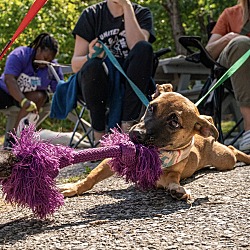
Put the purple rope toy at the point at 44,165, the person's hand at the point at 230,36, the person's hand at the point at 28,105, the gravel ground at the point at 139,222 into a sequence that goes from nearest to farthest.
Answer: the gravel ground at the point at 139,222
the purple rope toy at the point at 44,165
the person's hand at the point at 230,36
the person's hand at the point at 28,105

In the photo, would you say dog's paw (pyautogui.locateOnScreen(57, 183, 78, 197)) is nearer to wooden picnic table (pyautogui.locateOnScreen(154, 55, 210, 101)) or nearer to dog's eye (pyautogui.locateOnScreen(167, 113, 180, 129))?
dog's eye (pyautogui.locateOnScreen(167, 113, 180, 129))

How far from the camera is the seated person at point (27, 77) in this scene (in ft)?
23.6

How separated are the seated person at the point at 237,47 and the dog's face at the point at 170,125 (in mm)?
1629

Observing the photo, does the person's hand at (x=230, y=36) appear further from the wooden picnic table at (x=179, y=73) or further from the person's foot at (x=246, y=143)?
the wooden picnic table at (x=179, y=73)

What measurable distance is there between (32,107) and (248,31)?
8.69 feet

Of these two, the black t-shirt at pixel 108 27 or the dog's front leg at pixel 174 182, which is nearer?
the dog's front leg at pixel 174 182

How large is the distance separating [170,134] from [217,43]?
2.41 metres

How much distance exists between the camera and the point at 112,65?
5367mm

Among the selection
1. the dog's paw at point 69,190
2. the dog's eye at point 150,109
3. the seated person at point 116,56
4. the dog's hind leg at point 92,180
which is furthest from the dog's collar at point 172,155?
the seated person at point 116,56

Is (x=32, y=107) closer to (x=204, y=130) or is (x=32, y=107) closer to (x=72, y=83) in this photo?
(x=72, y=83)

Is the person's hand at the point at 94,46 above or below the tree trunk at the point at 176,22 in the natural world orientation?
above

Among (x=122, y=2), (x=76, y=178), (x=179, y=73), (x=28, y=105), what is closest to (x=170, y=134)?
(x=76, y=178)

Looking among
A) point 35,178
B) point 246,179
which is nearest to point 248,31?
point 246,179

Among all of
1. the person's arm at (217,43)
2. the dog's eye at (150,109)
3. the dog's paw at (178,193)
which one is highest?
the dog's eye at (150,109)
